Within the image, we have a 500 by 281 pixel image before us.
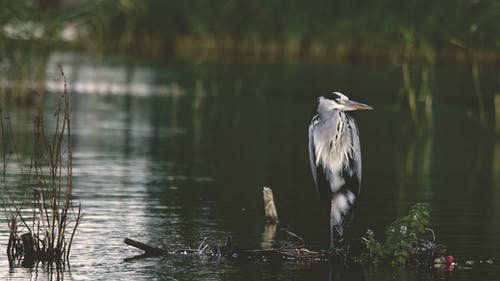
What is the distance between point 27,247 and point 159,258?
3.85ft

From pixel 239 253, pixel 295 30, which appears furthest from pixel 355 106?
pixel 295 30

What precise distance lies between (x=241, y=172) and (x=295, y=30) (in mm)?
27892

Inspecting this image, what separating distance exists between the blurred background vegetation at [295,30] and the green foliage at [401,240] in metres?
28.2

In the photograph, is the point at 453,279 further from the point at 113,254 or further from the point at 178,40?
the point at 178,40

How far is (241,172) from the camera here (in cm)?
1894

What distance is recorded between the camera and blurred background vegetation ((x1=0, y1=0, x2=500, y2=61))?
1668 inches

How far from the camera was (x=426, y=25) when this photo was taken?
4125cm

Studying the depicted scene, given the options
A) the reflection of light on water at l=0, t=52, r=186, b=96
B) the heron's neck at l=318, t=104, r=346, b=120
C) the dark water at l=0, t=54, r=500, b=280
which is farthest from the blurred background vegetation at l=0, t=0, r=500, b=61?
the heron's neck at l=318, t=104, r=346, b=120

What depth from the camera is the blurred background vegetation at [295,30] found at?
139 ft

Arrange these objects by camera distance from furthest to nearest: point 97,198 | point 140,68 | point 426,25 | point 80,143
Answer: point 140,68
point 426,25
point 80,143
point 97,198

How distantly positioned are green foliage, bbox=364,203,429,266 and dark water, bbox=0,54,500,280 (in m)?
0.21

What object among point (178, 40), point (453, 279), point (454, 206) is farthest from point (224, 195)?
point (178, 40)

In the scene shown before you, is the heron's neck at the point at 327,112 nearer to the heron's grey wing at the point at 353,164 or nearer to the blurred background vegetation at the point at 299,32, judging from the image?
the heron's grey wing at the point at 353,164

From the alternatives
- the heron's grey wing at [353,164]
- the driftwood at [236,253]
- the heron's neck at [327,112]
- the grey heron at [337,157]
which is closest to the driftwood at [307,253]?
the driftwood at [236,253]
